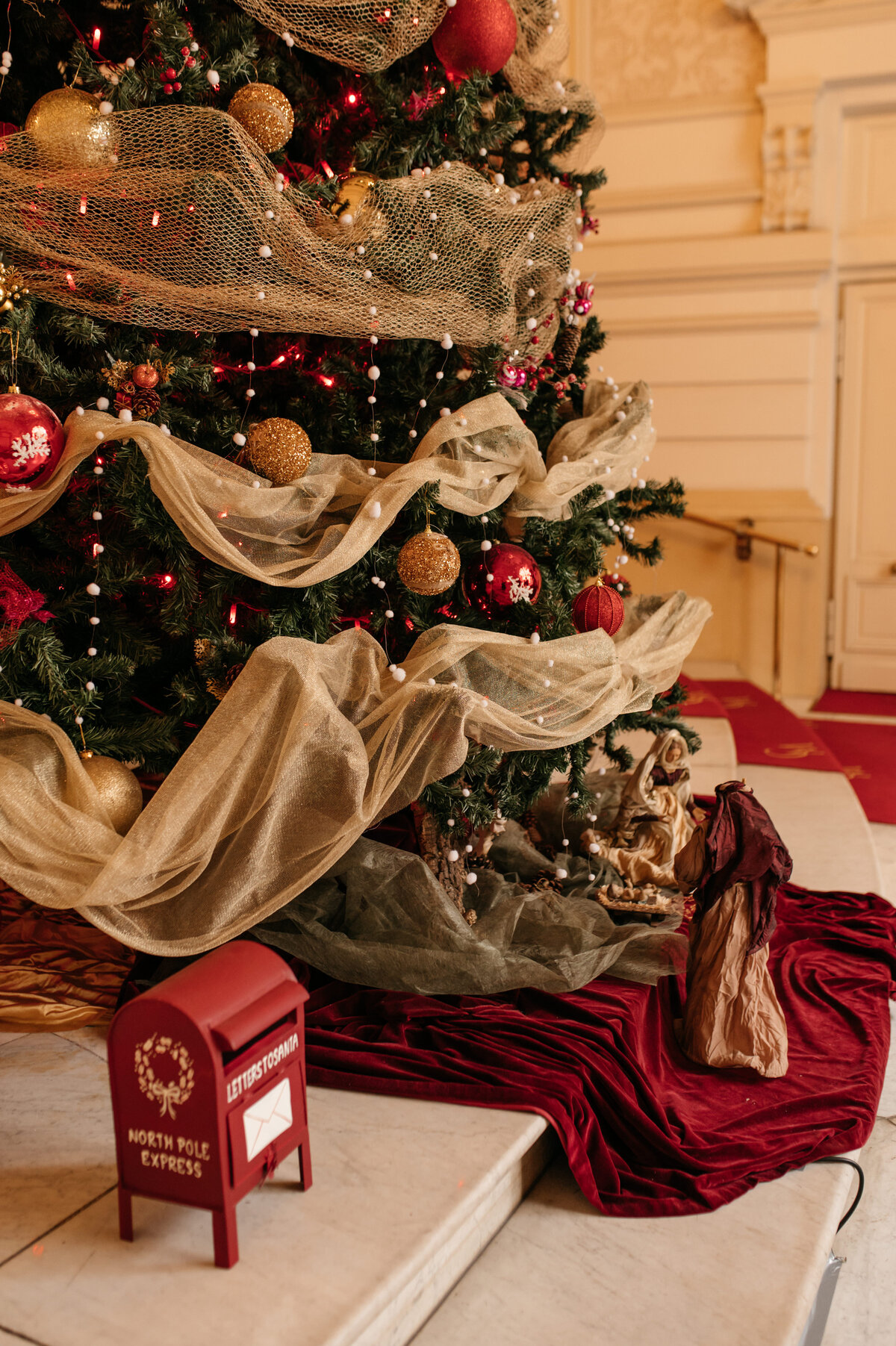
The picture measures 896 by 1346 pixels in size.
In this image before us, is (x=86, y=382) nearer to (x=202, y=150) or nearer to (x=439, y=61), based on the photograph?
(x=202, y=150)

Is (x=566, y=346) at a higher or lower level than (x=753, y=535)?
higher

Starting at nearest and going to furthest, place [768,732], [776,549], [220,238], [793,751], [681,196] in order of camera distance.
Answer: [220,238]
[793,751]
[768,732]
[681,196]
[776,549]

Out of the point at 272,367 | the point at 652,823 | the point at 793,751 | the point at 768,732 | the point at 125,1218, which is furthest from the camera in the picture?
the point at 768,732

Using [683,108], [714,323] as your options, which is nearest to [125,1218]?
[714,323]

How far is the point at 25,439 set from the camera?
1.93m

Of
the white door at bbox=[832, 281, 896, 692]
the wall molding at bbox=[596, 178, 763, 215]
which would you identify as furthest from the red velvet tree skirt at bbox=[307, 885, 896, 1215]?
the wall molding at bbox=[596, 178, 763, 215]

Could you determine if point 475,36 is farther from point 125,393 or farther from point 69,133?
point 125,393

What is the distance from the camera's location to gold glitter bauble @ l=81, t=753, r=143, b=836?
6.91 ft

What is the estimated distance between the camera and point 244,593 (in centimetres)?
227

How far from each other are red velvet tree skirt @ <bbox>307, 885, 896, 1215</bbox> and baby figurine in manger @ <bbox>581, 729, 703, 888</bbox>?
0.35 meters

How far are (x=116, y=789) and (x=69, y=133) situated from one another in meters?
1.22

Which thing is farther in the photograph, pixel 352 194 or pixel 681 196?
pixel 681 196

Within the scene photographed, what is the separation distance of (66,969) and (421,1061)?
2.79 feet

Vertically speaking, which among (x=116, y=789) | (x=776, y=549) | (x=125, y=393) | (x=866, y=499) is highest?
(x=125, y=393)
